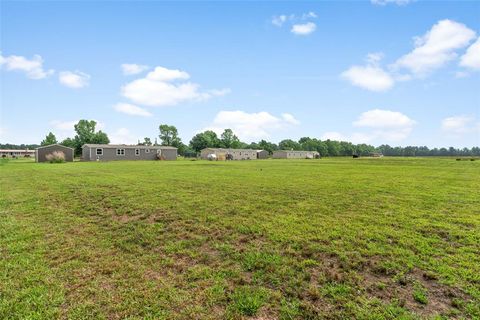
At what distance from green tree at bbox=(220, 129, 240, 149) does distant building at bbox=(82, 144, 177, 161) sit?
119 ft

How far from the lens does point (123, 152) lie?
50031 millimetres

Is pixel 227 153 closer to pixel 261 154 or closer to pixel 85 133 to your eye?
pixel 261 154

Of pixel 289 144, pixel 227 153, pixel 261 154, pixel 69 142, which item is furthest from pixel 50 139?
pixel 289 144

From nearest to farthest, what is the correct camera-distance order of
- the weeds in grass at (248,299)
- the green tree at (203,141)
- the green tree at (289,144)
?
the weeds in grass at (248,299) → the green tree at (203,141) → the green tree at (289,144)

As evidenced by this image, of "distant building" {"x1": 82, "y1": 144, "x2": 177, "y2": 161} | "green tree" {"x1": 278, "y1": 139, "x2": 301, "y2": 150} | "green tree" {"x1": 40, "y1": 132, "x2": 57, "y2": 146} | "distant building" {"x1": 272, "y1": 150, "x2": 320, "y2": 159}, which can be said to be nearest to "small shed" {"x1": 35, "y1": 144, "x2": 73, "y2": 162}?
"distant building" {"x1": 82, "y1": 144, "x2": 177, "y2": 161}

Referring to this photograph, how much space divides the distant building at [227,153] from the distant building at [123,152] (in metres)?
11.1

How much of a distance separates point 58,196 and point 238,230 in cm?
800

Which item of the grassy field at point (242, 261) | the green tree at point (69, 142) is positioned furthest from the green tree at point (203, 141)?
the grassy field at point (242, 261)

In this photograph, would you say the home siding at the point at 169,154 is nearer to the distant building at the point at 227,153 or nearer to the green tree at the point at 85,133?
the distant building at the point at 227,153

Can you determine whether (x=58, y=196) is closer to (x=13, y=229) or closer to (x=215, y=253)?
(x=13, y=229)

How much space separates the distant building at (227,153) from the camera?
63700 mm

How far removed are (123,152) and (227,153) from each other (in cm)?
2658

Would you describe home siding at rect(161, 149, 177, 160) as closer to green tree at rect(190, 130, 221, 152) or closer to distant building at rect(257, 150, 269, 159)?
green tree at rect(190, 130, 221, 152)

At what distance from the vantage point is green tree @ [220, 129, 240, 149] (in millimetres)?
92931
